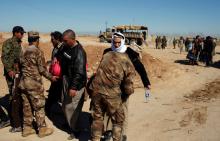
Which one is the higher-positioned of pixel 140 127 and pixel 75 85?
pixel 75 85

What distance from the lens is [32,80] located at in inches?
235

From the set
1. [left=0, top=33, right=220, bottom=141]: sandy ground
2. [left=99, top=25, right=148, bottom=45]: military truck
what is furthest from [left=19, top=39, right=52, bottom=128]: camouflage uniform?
[left=99, top=25, right=148, bottom=45]: military truck

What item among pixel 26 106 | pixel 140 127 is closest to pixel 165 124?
pixel 140 127

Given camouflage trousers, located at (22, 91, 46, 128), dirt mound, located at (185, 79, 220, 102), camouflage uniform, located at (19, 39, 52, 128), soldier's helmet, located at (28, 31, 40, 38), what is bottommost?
dirt mound, located at (185, 79, 220, 102)

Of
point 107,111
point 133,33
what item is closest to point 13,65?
point 107,111

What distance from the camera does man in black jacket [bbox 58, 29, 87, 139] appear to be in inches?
224

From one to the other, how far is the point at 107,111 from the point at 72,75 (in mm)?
1129

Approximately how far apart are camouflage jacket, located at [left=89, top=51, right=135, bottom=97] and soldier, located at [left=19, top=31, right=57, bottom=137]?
1405mm

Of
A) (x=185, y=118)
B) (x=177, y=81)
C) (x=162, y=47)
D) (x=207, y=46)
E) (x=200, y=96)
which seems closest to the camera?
(x=185, y=118)

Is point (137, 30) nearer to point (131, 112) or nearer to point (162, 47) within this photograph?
point (162, 47)

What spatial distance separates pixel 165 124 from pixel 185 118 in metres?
0.63

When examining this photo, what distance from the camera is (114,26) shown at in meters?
34.8

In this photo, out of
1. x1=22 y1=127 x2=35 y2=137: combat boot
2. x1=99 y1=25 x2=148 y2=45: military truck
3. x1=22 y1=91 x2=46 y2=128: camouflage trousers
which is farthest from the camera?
x1=99 y1=25 x2=148 y2=45: military truck

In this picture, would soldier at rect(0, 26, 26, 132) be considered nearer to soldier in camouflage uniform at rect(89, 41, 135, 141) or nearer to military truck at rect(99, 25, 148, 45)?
soldier in camouflage uniform at rect(89, 41, 135, 141)
